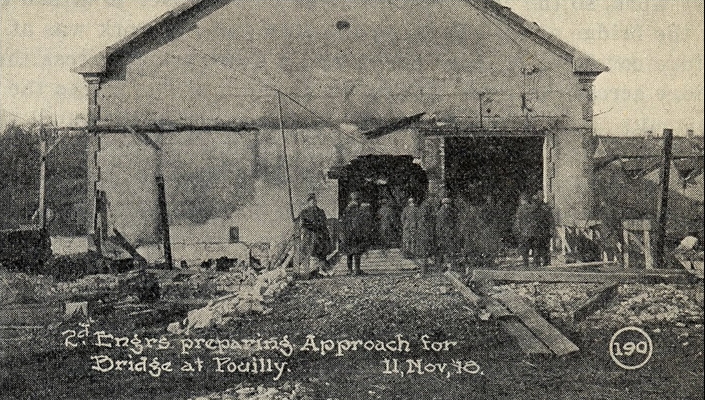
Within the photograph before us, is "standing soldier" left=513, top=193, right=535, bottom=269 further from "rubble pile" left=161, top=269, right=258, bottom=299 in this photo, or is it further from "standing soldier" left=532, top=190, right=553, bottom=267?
"rubble pile" left=161, top=269, right=258, bottom=299

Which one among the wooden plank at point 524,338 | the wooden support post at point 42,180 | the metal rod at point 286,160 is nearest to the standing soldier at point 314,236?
the metal rod at point 286,160

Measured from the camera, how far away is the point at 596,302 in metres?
7.51

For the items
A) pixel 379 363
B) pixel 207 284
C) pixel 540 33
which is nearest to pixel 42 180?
pixel 207 284

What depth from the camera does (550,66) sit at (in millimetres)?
10883

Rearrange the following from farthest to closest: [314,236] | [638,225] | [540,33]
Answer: [540,33] → [314,236] → [638,225]

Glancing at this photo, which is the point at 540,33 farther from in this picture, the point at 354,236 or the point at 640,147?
the point at 354,236

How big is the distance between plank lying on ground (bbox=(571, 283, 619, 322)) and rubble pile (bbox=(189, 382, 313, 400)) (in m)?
3.22

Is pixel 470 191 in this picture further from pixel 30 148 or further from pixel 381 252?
pixel 30 148

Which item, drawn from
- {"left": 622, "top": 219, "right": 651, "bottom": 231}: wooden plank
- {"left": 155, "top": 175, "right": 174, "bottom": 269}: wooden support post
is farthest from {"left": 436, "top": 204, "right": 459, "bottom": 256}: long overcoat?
{"left": 155, "top": 175, "right": 174, "bottom": 269}: wooden support post

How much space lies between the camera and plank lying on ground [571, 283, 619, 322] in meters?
7.31

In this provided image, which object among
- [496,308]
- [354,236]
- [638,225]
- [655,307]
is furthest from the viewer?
[354,236]

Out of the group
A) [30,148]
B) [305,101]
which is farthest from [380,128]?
[30,148]

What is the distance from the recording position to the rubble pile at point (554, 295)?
7430 millimetres

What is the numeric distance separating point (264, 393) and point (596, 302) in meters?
4.00
